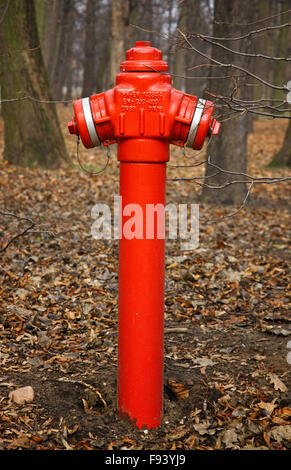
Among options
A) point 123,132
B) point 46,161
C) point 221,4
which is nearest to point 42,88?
point 46,161

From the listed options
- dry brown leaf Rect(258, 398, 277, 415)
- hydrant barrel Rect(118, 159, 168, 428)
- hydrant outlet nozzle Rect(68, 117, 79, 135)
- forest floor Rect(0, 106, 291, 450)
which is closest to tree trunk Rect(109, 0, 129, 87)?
forest floor Rect(0, 106, 291, 450)

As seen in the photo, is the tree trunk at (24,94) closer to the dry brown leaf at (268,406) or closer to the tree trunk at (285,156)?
the tree trunk at (285,156)

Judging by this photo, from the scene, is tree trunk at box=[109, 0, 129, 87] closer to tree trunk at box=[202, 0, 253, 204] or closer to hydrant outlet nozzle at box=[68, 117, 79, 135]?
tree trunk at box=[202, 0, 253, 204]

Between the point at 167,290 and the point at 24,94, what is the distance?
560 cm

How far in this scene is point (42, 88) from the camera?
986 cm

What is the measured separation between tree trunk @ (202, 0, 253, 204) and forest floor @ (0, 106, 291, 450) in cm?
89

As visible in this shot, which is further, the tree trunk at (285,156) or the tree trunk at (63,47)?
the tree trunk at (63,47)

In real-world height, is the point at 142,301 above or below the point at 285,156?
below

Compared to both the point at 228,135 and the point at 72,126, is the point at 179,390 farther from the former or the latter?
the point at 228,135

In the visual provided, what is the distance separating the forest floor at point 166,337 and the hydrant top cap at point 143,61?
5.31ft

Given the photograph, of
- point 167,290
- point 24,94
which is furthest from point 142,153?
point 24,94

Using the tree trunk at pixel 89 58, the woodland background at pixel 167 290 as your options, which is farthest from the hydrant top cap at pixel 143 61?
the tree trunk at pixel 89 58

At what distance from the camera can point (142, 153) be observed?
275cm

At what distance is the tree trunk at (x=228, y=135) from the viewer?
7926mm
